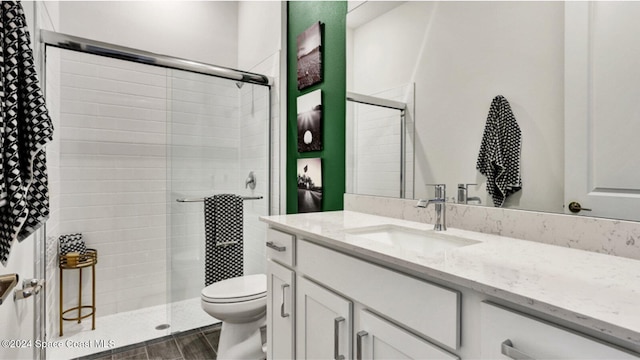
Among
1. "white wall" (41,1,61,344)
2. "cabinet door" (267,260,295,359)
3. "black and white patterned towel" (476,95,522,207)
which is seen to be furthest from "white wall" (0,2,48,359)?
"black and white patterned towel" (476,95,522,207)

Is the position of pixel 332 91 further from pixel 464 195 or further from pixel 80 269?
pixel 80 269

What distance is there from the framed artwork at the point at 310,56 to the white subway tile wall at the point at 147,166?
1.42 ft

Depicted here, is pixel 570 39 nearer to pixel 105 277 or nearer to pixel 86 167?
pixel 86 167

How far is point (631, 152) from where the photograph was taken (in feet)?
2.72

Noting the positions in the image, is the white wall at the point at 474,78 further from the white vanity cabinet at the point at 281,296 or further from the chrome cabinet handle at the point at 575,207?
the white vanity cabinet at the point at 281,296

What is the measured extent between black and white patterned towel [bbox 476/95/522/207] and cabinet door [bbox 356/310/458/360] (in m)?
0.60

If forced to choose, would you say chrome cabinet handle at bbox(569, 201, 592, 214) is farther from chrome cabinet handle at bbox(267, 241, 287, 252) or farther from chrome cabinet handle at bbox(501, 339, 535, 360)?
chrome cabinet handle at bbox(267, 241, 287, 252)

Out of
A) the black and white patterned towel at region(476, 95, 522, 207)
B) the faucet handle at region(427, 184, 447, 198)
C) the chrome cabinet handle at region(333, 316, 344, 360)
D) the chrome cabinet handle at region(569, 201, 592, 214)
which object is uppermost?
the black and white patterned towel at region(476, 95, 522, 207)

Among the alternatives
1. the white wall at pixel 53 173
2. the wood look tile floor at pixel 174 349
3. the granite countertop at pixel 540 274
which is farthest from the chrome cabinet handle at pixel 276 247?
the white wall at pixel 53 173

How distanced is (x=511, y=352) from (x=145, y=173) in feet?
9.01

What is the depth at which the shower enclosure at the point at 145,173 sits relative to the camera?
7.28ft

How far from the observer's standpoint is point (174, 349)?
2.05 m

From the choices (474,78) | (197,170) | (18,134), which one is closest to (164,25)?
(197,170)

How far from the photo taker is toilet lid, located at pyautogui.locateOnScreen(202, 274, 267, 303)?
1.74 m
